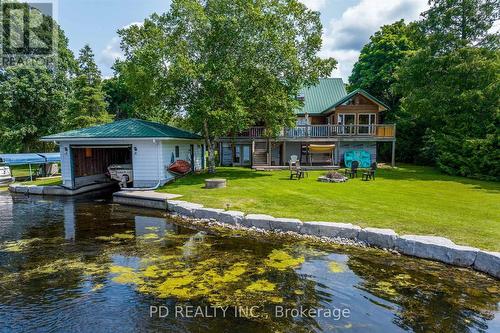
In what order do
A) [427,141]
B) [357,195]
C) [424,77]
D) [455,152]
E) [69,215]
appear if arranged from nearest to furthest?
1. [69,215]
2. [357,195]
3. [455,152]
4. [424,77]
5. [427,141]

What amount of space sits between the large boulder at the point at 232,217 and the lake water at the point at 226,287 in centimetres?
84

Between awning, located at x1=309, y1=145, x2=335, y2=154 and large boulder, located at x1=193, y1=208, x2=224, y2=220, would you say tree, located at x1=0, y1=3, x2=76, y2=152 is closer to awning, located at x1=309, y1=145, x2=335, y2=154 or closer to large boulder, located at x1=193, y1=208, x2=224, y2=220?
awning, located at x1=309, y1=145, x2=335, y2=154

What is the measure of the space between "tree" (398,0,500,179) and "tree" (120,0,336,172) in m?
7.78

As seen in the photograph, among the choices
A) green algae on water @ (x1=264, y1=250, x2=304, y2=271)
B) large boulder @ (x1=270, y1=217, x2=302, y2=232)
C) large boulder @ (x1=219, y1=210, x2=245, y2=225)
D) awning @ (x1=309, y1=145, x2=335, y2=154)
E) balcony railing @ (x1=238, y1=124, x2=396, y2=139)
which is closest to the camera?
green algae on water @ (x1=264, y1=250, x2=304, y2=271)

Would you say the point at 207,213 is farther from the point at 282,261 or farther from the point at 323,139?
the point at 323,139

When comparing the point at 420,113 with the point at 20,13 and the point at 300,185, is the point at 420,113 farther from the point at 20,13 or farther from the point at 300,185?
the point at 20,13

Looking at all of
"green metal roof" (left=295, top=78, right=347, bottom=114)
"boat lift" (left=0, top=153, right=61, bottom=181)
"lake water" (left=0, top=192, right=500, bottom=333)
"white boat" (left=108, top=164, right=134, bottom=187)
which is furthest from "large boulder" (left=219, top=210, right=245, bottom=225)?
"green metal roof" (left=295, top=78, right=347, bottom=114)

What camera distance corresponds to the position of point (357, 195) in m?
12.8

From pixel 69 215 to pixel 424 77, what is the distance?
22.9 m

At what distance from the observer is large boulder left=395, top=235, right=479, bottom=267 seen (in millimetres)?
6715

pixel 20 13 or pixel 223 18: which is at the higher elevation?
pixel 20 13

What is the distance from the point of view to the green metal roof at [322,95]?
2627 centimetres

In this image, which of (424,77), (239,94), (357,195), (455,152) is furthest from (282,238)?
(424,77)

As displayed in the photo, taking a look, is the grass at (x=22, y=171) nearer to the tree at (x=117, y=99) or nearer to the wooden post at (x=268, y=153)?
the tree at (x=117, y=99)
